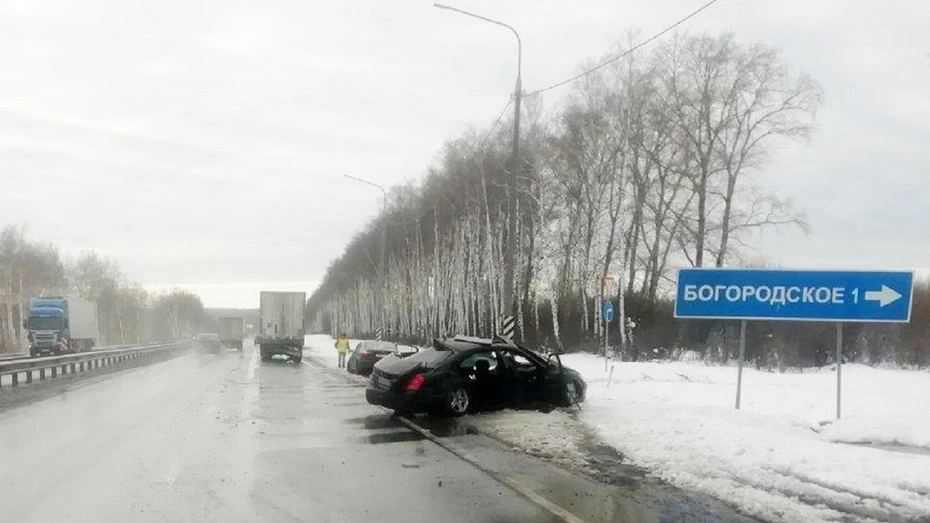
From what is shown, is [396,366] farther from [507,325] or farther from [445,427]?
[507,325]

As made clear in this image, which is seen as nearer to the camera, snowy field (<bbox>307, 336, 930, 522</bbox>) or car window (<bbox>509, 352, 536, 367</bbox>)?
snowy field (<bbox>307, 336, 930, 522</bbox>)

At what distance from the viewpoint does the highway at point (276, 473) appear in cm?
787

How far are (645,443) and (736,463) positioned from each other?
1.95 metres

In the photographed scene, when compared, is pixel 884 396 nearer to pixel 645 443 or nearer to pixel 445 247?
pixel 645 443

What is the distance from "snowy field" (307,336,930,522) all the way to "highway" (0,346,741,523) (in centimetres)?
82

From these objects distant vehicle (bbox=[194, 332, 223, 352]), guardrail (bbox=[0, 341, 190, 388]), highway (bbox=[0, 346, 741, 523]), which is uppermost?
highway (bbox=[0, 346, 741, 523])

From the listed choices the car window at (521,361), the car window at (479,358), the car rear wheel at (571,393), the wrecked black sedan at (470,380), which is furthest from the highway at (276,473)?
the car rear wheel at (571,393)

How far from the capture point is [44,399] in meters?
20.2

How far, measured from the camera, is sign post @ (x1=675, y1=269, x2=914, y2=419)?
1423cm

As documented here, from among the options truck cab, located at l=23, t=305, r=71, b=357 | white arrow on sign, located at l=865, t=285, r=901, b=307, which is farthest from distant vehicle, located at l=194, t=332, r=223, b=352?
white arrow on sign, located at l=865, t=285, r=901, b=307

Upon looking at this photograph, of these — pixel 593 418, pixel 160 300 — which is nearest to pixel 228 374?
pixel 593 418

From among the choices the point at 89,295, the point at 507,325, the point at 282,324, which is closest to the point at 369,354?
the point at 507,325

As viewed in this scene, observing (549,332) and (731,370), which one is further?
(549,332)

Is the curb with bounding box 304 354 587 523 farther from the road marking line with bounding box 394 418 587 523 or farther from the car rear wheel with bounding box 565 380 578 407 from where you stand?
the car rear wheel with bounding box 565 380 578 407
